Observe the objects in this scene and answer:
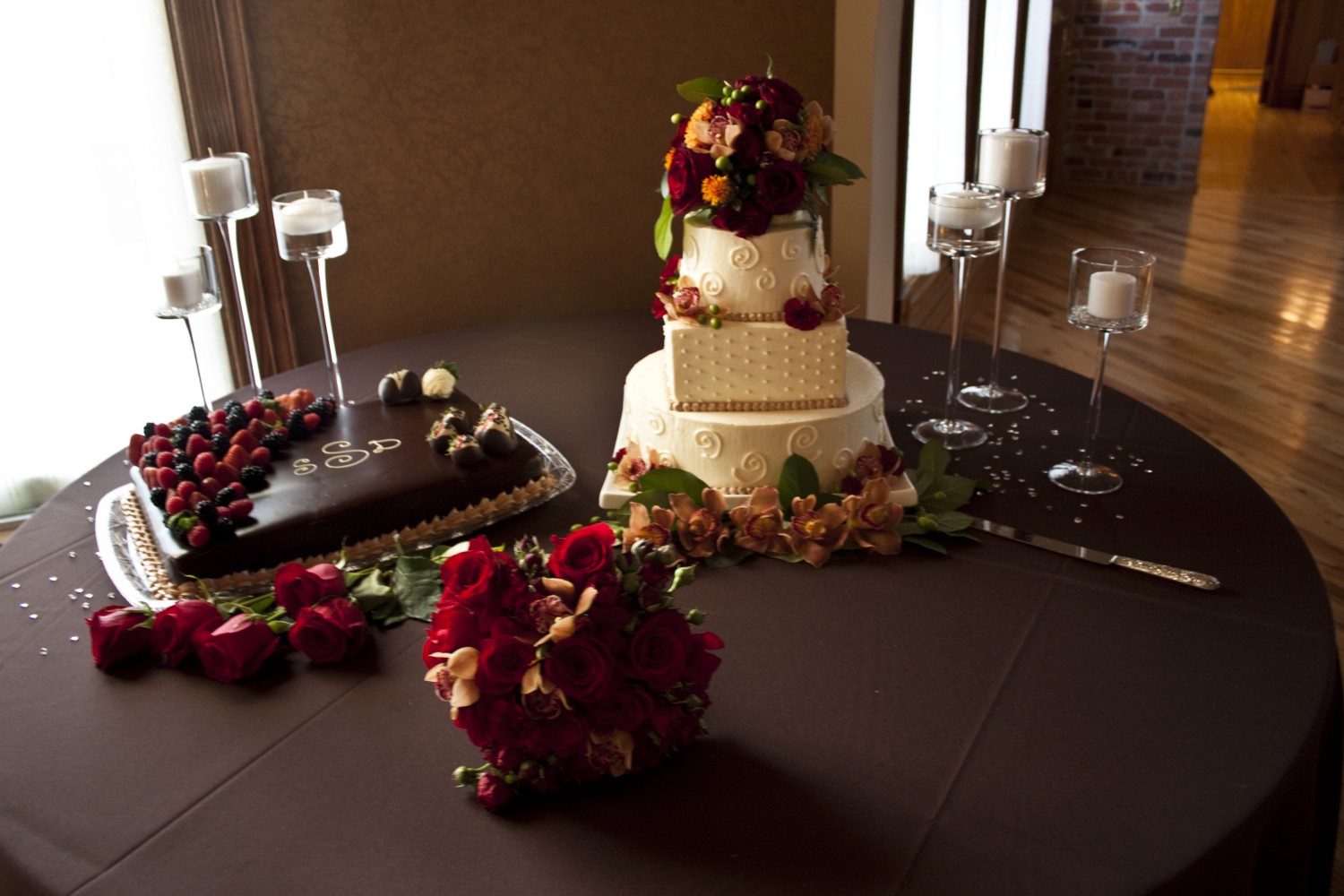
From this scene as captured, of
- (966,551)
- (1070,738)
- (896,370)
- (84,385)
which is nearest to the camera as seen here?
(1070,738)

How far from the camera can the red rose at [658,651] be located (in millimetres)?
1195

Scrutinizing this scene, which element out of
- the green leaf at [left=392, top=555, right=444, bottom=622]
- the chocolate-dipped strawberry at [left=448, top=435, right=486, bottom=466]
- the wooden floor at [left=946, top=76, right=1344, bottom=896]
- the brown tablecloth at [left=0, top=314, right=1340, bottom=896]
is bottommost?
the wooden floor at [left=946, top=76, right=1344, bottom=896]

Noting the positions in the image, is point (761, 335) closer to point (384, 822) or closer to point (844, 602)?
point (844, 602)

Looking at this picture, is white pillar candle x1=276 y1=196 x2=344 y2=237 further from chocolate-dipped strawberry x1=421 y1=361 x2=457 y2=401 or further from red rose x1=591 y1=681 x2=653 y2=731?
red rose x1=591 y1=681 x2=653 y2=731

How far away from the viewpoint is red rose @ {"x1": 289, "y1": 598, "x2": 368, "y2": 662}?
1501 mm

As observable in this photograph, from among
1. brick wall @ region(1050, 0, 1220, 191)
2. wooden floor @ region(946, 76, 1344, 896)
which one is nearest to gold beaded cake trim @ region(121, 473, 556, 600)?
wooden floor @ region(946, 76, 1344, 896)

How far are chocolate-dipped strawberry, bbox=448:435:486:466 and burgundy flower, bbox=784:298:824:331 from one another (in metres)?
0.53

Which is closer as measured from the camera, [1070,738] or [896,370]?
[1070,738]

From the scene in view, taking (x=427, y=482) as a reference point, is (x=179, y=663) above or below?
below

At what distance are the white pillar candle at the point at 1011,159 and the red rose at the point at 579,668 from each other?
4.22 feet

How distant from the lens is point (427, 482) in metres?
1.77

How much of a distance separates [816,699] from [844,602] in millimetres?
227

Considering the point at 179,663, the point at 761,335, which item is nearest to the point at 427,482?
the point at 179,663

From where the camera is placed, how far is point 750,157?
1.68 m
